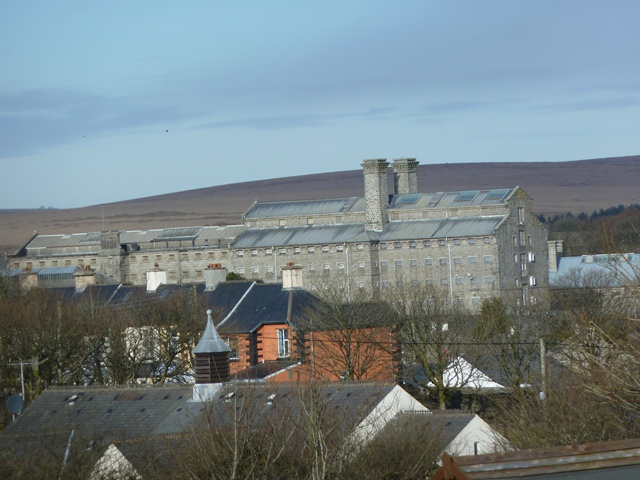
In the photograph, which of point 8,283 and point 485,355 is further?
point 8,283

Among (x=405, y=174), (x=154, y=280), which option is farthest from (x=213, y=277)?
(x=405, y=174)

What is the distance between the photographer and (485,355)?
182 ft

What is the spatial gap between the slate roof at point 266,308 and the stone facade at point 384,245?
3263 cm

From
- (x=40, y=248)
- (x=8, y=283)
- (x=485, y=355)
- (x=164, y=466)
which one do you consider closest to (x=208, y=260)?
(x=40, y=248)

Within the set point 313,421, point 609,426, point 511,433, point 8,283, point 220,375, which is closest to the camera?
point 313,421

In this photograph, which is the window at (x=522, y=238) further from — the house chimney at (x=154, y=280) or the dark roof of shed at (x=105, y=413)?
the dark roof of shed at (x=105, y=413)

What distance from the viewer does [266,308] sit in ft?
201

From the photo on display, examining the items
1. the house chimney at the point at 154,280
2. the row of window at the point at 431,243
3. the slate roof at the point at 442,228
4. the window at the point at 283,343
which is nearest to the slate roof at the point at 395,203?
the slate roof at the point at 442,228

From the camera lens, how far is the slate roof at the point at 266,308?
59188 millimetres

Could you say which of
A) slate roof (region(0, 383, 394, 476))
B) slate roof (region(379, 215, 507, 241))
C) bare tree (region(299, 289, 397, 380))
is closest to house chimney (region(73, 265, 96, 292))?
bare tree (region(299, 289, 397, 380))

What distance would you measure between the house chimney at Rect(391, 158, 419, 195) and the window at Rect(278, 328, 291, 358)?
5938 centimetres

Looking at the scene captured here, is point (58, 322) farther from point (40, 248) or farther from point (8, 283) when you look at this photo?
point (40, 248)

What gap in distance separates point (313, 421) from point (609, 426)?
7604 millimetres

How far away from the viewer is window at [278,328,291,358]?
5922 cm
